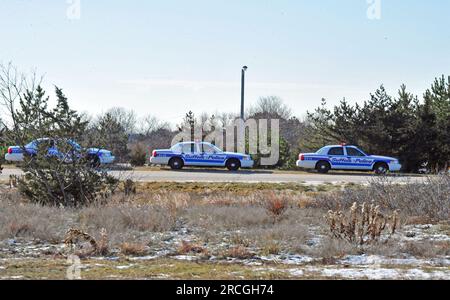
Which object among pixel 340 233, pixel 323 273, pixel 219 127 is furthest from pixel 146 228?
pixel 219 127

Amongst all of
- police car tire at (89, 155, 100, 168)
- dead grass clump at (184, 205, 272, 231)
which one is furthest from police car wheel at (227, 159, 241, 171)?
dead grass clump at (184, 205, 272, 231)

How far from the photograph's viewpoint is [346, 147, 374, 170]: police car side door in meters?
26.2

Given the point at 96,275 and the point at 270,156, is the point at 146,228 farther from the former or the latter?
the point at 270,156

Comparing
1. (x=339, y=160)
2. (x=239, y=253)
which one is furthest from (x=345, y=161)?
(x=239, y=253)

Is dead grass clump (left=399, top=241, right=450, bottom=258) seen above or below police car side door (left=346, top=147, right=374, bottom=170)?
below

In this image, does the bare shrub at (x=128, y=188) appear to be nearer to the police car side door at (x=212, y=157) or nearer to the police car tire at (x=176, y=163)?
the police car tire at (x=176, y=163)

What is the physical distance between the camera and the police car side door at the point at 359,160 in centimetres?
2617

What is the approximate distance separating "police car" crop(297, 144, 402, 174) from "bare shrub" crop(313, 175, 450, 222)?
11732mm

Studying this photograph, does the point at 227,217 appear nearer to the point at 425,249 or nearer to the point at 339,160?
the point at 425,249

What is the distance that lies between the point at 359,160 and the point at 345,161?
640 mm

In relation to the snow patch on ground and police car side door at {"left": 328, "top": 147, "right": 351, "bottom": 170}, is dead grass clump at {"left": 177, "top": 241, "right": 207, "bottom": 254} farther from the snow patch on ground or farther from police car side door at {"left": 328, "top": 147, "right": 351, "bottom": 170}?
police car side door at {"left": 328, "top": 147, "right": 351, "bottom": 170}

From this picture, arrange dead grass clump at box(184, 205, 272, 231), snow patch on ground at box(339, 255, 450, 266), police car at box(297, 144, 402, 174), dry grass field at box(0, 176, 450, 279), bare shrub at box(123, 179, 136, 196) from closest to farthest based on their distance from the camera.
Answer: dry grass field at box(0, 176, 450, 279), snow patch on ground at box(339, 255, 450, 266), dead grass clump at box(184, 205, 272, 231), bare shrub at box(123, 179, 136, 196), police car at box(297, 144, 402, 174)

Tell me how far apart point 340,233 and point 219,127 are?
25.6 metres

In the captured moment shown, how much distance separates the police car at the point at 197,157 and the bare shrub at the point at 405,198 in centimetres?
1228
